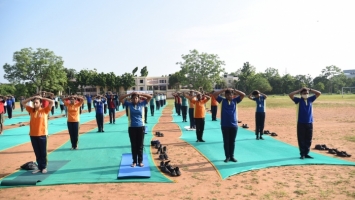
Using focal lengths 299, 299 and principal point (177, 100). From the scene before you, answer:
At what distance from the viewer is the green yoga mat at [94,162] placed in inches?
245

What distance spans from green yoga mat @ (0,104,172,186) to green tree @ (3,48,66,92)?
57358 millimetres

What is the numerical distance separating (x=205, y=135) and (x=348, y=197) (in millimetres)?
7183

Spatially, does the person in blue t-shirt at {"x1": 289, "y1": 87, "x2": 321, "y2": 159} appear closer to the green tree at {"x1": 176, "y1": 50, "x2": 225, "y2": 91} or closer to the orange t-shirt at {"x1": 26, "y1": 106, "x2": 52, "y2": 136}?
the orange t-shirt at {"x1": 26, "y1": 106, "x2": 52, "y2": 136}

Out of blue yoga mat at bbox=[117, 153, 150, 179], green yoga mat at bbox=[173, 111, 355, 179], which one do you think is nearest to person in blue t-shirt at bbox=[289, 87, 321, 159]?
green yoga mat at bbox=[173, 111, 355, 179]

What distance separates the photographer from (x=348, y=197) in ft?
16.8

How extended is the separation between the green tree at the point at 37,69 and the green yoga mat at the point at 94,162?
57.4 metres

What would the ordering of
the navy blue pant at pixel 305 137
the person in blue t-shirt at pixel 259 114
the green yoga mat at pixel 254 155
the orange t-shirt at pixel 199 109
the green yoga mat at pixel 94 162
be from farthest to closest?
the person in blue t-shirt at pixel 259 114 < the orange t-shirt at pixel 199 109 < the navy blue pant at pixel 305 137 < the green yoga mat at pixel 254 155 < the green yoga mat at pixel 94 162

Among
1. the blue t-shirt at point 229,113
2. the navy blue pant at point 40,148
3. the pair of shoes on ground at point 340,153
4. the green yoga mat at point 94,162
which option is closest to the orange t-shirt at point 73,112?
the green yoga mat at point 94,162

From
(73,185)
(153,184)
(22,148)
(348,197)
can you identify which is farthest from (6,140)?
(348,197)

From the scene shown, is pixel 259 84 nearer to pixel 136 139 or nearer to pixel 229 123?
pixel 229 123

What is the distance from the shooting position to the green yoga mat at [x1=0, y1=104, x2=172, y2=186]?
6230mm

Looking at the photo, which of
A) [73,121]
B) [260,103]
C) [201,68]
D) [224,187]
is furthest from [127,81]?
[224,187]

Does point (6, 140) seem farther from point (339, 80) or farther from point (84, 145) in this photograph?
point (339, 80)

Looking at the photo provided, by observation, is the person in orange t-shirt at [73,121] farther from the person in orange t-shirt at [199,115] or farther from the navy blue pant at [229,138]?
the navy blue pant at [229,138]
